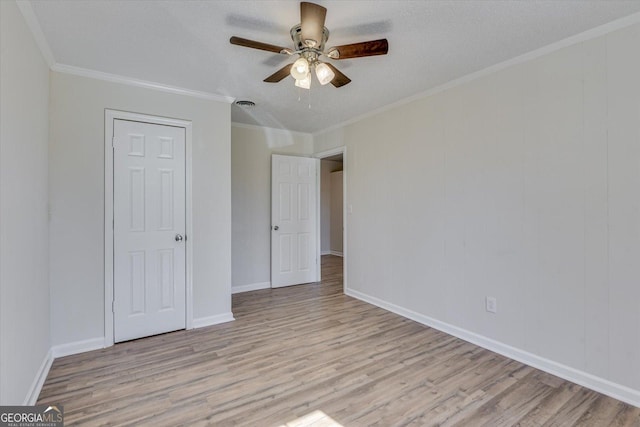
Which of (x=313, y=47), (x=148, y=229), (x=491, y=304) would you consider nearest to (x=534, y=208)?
(x=491, y=304)

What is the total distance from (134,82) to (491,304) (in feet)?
12.4

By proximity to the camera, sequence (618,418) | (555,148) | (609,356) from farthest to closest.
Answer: (555,148)
(609,356)
(618,418)

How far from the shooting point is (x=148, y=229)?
2.92 meters

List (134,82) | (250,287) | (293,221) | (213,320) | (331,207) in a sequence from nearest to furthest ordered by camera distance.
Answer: (134,82)
(213,320)
(250,287)
(293,221)
(331,207)

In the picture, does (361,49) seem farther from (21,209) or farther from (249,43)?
(21,209)

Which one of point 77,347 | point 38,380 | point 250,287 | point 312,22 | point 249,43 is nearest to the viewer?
point 312,22

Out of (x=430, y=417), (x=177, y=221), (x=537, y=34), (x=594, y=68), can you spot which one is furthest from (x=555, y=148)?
(x=177, y=221)

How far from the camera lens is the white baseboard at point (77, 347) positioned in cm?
254

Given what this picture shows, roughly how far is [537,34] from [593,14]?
0.96 ft

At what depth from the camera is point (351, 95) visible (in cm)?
326

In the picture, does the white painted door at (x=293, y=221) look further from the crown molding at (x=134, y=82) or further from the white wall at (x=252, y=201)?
the crown molding at (x=134, y=82)

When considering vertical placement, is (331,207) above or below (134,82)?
below

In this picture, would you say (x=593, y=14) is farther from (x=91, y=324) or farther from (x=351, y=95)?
(x=91, y=324)

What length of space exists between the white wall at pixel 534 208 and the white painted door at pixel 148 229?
2352 millimetres
